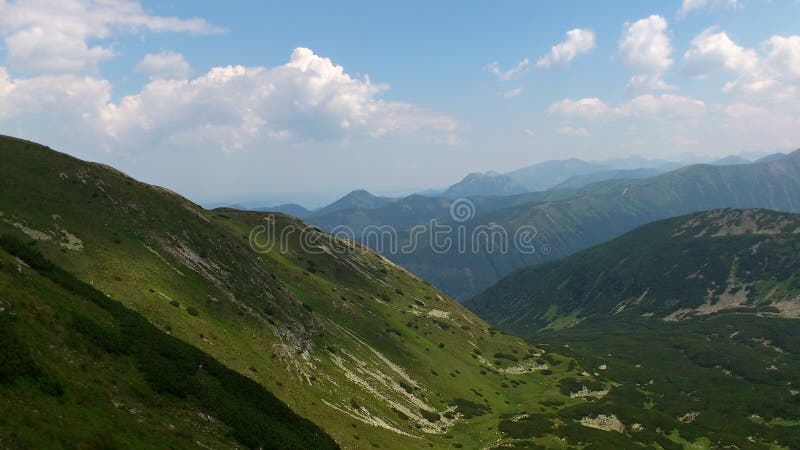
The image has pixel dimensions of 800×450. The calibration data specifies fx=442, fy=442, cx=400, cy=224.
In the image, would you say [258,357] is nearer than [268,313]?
Yes

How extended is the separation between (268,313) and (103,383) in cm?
4630

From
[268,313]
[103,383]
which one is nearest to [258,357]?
[268,313]

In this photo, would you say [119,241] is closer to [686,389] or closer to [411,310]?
[411,310]

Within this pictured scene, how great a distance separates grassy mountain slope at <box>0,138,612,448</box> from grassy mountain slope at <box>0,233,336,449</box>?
10.7 metres

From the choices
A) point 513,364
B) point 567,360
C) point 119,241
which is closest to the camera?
point 119,241

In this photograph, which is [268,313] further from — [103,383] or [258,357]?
[103,383]

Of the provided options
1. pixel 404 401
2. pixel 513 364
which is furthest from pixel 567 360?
pixel 404 401

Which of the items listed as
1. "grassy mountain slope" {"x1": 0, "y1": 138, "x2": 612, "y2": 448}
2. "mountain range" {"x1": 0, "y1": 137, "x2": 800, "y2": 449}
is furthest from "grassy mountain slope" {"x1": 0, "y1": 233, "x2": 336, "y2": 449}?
"grassy mountain slope" {"x1": 0, "y1": 138, "x2": 612, "y2": 448}

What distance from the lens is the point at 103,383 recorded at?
99.6 feet

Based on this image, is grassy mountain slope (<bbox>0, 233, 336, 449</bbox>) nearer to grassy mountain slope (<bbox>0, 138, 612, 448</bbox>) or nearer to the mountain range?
the mountain range

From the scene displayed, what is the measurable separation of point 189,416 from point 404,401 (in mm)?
50872

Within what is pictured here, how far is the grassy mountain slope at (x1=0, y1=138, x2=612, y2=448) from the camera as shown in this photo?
56.2m

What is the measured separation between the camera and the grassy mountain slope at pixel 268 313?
56156mm

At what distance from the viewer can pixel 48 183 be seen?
68375 mm
